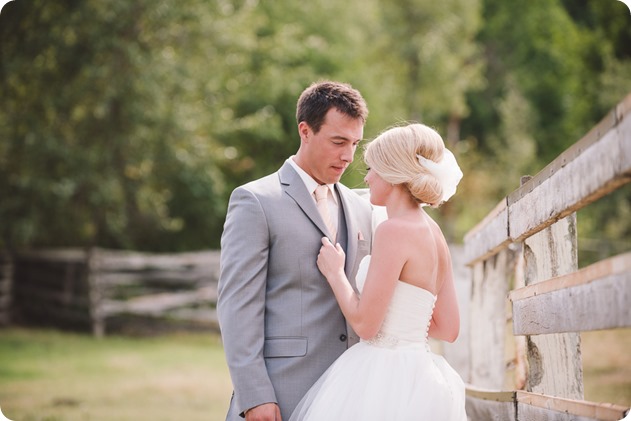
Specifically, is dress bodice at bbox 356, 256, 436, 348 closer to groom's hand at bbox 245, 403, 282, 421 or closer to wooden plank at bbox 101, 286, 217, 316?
groom's hand at bbox 245, 403, 282, 421

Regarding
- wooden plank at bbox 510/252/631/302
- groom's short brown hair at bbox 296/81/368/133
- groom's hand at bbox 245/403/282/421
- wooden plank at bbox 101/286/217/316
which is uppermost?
wooden plank at bbox 101/286/217/316

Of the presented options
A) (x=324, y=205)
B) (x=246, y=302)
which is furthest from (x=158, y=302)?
(x=246, y=302)

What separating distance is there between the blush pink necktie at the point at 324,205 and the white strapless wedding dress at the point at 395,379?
0.31 meters

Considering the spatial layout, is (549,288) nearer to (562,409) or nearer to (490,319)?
(562,409)

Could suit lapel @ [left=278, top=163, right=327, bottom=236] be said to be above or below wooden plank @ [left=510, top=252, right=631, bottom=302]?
above

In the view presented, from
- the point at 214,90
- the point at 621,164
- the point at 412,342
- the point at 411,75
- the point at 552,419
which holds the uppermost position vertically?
the point at 411,75

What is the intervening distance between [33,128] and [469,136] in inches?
1098

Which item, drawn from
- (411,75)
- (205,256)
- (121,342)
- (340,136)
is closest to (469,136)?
(411,75)

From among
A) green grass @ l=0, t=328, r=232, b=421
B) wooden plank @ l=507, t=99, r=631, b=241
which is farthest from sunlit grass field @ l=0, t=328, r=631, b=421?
wooden plank @ l=507, t=99, r=631, b=241

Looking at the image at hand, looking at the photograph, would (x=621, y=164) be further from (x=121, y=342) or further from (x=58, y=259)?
(x=58, y=259)

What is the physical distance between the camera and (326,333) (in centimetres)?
329

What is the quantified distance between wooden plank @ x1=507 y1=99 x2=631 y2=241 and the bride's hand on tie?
710 millimetres

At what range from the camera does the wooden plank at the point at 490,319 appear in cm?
442

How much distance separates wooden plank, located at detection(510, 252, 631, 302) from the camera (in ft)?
6.64
